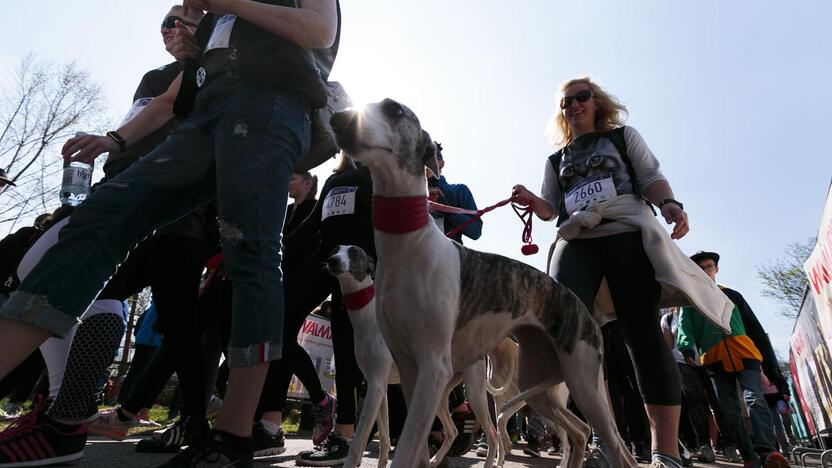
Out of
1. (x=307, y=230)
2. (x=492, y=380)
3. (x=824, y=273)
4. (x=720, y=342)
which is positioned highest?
(x=824, y=273)

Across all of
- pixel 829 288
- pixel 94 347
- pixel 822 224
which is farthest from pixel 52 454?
pixel 822 224

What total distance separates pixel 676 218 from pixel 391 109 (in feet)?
5.87

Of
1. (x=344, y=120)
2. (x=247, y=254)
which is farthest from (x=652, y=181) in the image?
(x=247, y=254)

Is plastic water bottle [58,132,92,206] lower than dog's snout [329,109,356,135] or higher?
higher

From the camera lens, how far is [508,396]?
5.24 meters

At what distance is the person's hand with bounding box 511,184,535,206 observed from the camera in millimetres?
2975

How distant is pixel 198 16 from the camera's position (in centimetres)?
300

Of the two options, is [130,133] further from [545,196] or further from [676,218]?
[676,218]

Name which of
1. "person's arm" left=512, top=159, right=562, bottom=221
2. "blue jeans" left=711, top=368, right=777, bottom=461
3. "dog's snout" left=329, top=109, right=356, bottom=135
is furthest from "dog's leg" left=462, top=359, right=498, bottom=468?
"blue jeans" left=711, top=368, right=777, bottom=461

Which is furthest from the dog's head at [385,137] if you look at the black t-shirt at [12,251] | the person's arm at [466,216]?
the black t-shirt at [12,251]

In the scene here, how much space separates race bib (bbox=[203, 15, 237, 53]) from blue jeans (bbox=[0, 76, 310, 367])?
150 millimetres

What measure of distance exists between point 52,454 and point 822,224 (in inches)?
304

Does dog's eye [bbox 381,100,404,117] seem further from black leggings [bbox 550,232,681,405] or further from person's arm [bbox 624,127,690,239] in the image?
person's arm [bbox 624,127,690,239]

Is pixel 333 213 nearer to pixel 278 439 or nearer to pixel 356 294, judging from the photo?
pixel 356 294
